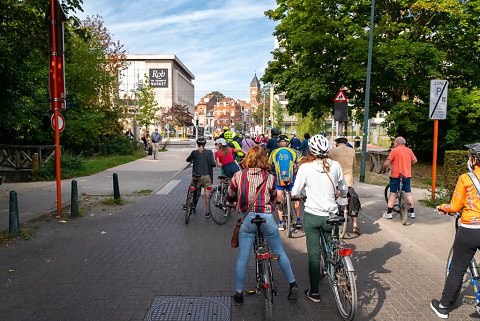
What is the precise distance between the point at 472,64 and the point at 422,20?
11.1 ft

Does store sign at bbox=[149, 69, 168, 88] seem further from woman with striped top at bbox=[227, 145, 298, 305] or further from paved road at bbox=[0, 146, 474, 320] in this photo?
woman with striped top at bbox=[227, 145, 298, 305]

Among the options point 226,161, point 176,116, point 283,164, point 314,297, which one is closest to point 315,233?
point 314,297

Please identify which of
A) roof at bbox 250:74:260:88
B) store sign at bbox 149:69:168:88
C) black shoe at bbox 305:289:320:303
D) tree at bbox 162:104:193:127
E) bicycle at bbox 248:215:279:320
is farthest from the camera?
roof at bbox 250:74:260:88

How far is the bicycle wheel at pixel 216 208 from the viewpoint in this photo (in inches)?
314

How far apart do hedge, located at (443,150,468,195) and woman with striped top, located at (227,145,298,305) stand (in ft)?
24.0

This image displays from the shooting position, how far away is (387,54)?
17234 mm

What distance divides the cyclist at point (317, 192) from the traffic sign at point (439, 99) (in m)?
6.47

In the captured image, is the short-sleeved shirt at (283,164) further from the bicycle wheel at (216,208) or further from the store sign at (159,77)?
the store sign at (159,77)

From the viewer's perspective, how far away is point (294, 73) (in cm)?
2114

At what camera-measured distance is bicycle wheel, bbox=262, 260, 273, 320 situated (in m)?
3.56

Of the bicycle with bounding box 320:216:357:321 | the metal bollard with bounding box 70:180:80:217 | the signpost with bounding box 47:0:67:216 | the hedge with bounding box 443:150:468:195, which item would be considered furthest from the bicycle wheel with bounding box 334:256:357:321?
the hedge with bounding box 443:150:468:195

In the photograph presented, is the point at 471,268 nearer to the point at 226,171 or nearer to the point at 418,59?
the point at 226,171

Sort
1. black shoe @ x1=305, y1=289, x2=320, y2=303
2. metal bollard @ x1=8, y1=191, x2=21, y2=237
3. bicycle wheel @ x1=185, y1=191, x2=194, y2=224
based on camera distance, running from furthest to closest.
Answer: bicycle wheel @ x1=185, y1=191, x2=194, y2=224 < metal bollard @ x1=8, y1=191, x2=21, y2=237 < black shoe @ x1=305, y1=289, x2=320, y2=303

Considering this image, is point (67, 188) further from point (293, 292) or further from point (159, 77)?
point (159, 77)
